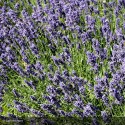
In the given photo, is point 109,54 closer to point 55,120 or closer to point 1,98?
point 55,120

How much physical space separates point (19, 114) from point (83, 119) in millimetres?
795

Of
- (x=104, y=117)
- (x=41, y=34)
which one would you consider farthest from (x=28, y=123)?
(x=41, y=34)

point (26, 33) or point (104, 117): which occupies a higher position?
point (26, 33)

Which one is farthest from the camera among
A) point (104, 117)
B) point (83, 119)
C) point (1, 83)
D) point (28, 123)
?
point (1, 83)

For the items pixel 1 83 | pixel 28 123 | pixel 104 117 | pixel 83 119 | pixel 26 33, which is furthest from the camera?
pixel 26 33

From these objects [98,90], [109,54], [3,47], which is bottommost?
[98,90]

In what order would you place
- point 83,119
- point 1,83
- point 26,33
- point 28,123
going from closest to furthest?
1. point 83,119
2. point 28,123
3. point 1,83
4. point 26,33

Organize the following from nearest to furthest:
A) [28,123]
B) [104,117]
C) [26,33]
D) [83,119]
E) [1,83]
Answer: [104,117] < [83,119] < [28,123] < [1,83] < [26,33]

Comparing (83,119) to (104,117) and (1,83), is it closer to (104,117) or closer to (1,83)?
(104,117)

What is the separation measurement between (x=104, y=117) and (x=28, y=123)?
953 mm

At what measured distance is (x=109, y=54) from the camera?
3.83 meters

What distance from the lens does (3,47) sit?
4.12 m

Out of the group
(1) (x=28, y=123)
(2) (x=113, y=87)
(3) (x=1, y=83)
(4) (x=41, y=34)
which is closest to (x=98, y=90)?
(2) (x=113, y=87)

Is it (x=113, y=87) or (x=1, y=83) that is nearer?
(x=113, y=87)
